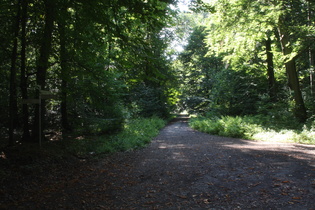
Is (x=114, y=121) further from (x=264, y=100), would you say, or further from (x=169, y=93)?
(x=169, y=93)

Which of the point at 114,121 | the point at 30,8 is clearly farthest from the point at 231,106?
the point at 30,8

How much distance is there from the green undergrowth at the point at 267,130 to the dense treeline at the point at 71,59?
5613mm

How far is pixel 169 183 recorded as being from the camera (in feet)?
15.6

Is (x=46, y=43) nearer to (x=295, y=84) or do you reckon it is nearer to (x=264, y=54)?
(x=295, y=84)

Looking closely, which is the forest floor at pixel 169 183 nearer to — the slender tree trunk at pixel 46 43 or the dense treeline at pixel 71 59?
the dense treeline at pixel 71 59

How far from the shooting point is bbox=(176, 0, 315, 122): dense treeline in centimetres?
1129

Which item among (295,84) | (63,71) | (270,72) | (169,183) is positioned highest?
(270,72)

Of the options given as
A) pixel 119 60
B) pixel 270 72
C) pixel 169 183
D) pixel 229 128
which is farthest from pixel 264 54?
pixel 169 183

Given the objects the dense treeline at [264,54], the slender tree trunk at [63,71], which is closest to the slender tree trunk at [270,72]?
the dense treeline at [264,54]

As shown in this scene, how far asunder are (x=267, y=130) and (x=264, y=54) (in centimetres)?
820

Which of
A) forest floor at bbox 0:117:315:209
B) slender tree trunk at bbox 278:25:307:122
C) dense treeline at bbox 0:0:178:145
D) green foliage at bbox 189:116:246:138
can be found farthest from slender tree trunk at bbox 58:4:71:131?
slender tree trunk at bbox 278:25:307:122

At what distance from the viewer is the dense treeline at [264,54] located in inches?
444

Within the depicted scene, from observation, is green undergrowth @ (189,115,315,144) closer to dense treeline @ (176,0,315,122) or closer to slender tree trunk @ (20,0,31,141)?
dense treeline @ (176,0,315,122)

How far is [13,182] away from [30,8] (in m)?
4.70
